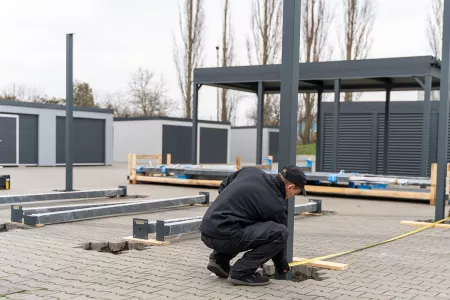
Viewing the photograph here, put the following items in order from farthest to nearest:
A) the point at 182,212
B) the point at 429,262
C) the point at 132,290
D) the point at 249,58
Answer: the point at 249,58 → the point at 182,212 → the point at 429,262 → the point at 132,290

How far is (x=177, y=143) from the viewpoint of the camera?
35.6 metres

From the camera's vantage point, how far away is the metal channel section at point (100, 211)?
8594 millimetres

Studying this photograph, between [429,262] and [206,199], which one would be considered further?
[206,199]

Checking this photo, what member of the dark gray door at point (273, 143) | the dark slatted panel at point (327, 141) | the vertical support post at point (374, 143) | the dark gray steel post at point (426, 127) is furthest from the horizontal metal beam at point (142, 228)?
the dark gray door at point (273, 143)

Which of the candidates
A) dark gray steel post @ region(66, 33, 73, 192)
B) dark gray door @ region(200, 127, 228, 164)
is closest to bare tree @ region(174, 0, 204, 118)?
dark gray door @ region(200, 127, 228, 164)

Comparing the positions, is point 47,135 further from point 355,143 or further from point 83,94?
point 83,94

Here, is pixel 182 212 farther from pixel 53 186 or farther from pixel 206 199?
pixel 53 186

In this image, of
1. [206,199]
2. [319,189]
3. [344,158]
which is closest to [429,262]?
[206,199]

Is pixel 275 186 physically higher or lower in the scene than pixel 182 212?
higher

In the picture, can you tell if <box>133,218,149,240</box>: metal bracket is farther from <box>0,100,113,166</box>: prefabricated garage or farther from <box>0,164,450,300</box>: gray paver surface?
<box>0,100,113,166</box>: prefabricated garage

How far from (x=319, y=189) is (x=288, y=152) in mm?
9989

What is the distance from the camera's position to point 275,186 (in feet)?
A: 16.6

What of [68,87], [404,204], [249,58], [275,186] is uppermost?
[249,58]

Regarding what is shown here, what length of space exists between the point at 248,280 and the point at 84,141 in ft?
84.3
